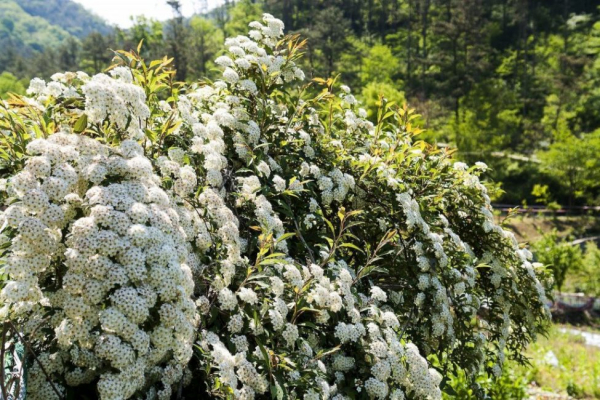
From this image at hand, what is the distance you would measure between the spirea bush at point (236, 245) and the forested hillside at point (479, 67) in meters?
19.2

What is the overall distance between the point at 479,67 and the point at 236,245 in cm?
4100

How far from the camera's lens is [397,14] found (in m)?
56.1

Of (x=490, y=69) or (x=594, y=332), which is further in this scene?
(x=490, y=69)

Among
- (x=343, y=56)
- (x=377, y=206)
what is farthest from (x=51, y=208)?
(x=343, y=56)

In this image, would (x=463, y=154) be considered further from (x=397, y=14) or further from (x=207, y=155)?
(x=397, y=14)

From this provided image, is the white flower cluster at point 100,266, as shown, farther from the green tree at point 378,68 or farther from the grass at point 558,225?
the green tree at point 378,68

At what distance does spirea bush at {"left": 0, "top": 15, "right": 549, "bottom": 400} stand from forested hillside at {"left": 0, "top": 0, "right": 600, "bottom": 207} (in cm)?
1919

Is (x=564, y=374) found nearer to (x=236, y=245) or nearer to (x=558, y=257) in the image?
(x=236, y=245)

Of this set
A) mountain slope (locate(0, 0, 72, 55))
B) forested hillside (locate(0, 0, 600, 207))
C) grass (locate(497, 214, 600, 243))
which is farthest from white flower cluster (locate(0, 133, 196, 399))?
mountain slope (locate(0, 0, 72, 55))

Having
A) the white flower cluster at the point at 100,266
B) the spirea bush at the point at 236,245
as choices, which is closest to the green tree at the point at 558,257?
the spirea bush at the point at 236,245

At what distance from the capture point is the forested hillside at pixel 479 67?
1179 inches

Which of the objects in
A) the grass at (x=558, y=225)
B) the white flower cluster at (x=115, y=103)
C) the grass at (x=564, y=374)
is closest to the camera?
the white flower cluster at (x=115, y=103)

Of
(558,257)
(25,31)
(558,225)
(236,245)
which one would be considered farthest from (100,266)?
(25,31)

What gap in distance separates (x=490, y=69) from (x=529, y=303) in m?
44.4
